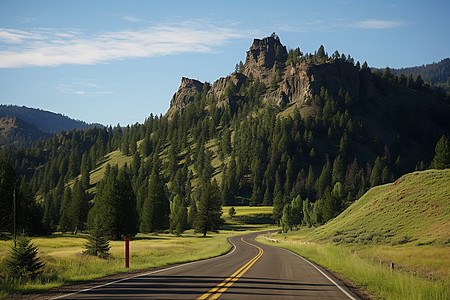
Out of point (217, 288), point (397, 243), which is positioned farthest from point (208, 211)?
point (217, 288)

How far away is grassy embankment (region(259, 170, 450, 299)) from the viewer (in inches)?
682

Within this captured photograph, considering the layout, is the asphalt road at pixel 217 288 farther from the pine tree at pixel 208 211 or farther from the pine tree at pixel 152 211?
the pine tree at pixel 208 211

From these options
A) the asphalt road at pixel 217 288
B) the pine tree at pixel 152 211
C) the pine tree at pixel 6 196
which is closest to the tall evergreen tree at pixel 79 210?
the pine tree at pixel 152 211

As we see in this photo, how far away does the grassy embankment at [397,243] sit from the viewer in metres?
17.3

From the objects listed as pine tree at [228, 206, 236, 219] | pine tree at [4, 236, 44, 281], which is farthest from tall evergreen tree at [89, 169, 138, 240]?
pine tree at [228, 206, 236, 219]

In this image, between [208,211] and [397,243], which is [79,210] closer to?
[208,211]

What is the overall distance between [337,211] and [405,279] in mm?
79798

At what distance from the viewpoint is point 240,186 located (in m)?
192

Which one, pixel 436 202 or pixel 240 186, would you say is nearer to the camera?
pixel 436 202

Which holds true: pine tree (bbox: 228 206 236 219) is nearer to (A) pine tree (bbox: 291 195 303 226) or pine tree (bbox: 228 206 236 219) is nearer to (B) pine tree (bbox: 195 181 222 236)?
(A) pine tree (bbox: 291 195 303 226)

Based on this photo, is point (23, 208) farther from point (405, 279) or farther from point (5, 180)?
point (405, 279)

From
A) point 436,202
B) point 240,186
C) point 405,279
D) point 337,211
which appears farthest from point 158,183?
point 240,186

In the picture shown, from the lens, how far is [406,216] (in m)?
54.3

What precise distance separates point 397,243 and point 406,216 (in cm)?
998
